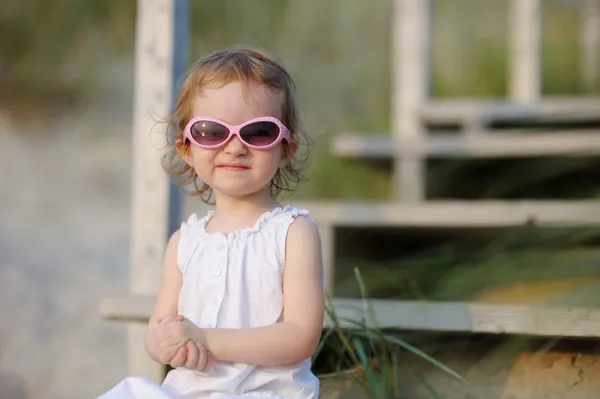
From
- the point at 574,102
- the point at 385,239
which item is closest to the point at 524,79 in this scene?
the point at 574,102

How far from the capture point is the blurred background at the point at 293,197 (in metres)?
2.58

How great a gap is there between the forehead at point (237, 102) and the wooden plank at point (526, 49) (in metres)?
2.90

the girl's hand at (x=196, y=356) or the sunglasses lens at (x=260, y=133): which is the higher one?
the sunglasses lens at (x=260, y=133)

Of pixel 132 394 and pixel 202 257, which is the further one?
pixel 202 257

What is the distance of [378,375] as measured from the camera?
Result: 1.97 meters

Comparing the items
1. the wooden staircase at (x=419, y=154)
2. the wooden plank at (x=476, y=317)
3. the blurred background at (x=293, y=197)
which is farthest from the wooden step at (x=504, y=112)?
the wooden plank at (x=476, y=317)

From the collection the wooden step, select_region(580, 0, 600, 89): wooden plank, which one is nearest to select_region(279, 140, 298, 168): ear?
the wooden step

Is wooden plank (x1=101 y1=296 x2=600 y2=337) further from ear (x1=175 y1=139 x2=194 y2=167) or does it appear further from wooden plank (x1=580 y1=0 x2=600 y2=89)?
wooden plank (x1=580 y1=0 x2=600 y2=89)

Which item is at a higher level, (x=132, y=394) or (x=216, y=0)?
(x=216, y=0)

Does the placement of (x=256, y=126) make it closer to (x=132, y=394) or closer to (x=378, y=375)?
(x=132, y=394)

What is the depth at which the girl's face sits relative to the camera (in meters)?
1.48

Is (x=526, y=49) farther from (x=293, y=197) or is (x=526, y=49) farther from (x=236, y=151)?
(x=236, y=151)

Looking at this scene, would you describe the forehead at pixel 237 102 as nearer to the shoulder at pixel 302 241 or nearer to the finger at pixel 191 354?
the shoulder at pixel 302 241

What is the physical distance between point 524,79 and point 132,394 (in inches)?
130
